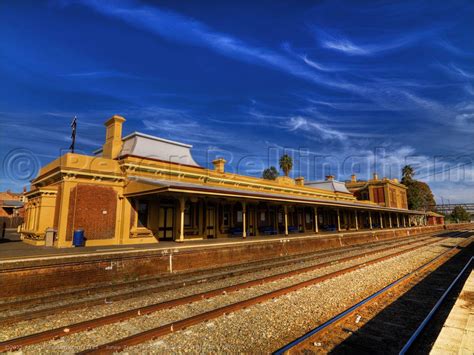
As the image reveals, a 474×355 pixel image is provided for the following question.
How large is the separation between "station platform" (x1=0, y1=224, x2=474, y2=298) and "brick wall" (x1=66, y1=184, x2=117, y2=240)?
182cm

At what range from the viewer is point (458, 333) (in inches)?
170

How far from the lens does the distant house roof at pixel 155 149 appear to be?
18.4m

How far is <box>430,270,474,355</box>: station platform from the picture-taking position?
12.4 feet

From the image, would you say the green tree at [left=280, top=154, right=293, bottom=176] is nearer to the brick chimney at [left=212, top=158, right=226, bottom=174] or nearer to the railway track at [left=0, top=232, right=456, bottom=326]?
the brick chimney at [left=212, top=158, right=226, bottom=174]

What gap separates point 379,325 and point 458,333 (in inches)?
81.1

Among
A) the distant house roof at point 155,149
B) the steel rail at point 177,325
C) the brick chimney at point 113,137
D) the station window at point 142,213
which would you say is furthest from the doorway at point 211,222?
the steel rail at point 177,325

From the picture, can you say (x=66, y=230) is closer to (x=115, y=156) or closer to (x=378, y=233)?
(x=115, y=156)

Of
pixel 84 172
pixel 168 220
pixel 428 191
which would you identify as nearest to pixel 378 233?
pixel 168 220

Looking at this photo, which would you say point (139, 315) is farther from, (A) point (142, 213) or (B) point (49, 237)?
(A) point (142, 213)

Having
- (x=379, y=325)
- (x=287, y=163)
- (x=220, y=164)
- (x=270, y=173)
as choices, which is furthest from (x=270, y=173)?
(x=379, y=325)

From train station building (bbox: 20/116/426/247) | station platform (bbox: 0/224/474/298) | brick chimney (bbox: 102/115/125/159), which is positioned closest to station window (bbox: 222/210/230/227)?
train station building (bbox: 20/116/426/247)

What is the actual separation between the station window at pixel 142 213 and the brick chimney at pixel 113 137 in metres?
4.64

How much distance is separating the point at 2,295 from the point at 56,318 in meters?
2.47

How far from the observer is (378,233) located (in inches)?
1193
